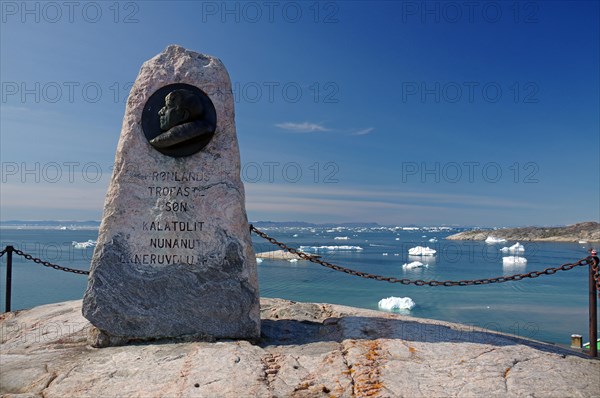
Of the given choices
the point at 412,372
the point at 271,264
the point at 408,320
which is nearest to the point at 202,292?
the point at 412,372

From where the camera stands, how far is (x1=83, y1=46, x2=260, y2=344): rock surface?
4461 mm

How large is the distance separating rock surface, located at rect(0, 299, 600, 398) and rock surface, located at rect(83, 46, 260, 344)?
297 millimetres

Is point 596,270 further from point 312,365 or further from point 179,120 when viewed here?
point 179,120

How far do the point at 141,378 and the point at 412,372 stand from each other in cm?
228

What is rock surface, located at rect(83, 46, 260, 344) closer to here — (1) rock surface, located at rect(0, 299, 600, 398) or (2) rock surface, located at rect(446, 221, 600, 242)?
(1) rock surface, located at rect(0, 299, 600, 398)

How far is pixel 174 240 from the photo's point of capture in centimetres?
458

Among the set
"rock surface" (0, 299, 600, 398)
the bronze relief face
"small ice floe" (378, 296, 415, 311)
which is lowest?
"small ice floe" (378, 296, 415, 311)

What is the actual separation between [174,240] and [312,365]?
1.96 meters

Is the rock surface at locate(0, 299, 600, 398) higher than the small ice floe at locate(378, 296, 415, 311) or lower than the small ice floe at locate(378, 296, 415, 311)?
higher

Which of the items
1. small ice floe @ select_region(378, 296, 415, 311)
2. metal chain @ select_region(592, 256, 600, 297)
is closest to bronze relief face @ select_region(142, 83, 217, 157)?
metal chain @ select_region(592, 256, 600, 297)

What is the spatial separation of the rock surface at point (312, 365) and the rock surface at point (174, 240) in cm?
30

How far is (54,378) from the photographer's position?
3.61m

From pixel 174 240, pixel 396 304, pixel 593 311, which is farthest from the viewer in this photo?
pixel 396 304

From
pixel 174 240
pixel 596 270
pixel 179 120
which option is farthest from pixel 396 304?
pixel 179 120
